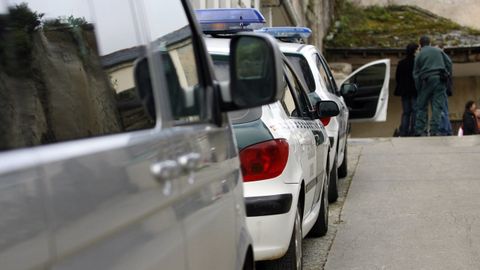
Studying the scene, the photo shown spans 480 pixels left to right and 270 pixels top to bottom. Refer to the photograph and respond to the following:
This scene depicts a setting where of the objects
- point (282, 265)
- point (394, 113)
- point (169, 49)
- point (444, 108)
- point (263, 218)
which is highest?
point (169, 49)

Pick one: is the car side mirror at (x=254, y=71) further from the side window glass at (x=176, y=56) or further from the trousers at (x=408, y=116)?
the trousers at (x=408, y=116)

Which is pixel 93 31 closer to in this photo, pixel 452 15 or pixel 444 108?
pixel 444 108

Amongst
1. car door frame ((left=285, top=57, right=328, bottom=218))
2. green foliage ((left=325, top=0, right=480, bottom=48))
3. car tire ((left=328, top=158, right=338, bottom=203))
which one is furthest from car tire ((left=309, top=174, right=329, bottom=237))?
green foliage ((left=325, top=0, right=480, bottom=48))

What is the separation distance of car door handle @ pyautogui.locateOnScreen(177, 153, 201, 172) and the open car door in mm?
12062

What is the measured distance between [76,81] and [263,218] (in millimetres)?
3035

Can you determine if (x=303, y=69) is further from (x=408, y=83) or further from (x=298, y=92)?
(x=408, y=83)

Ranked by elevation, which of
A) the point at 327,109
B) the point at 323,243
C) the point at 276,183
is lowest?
the point at 323,243

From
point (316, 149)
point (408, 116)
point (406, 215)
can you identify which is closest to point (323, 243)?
point (316, 149)

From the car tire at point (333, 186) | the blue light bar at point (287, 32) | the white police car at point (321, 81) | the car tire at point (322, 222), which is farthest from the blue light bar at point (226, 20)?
the car tire at point (333, 186)

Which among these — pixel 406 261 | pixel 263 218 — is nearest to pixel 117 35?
pixel 263 218

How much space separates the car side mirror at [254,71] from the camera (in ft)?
9.86

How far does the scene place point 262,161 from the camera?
509cm

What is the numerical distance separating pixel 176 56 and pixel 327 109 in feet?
15.8

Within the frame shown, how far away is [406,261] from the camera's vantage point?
21.0ft
